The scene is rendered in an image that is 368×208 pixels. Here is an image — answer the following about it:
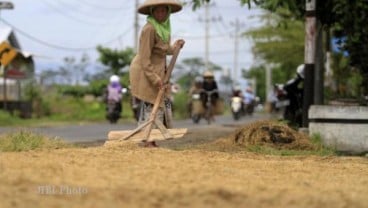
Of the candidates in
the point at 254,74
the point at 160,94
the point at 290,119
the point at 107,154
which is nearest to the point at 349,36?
the point at 290,119

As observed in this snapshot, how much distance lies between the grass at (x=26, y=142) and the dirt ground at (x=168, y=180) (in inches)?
16.1

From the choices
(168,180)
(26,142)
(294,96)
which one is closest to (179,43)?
(26,142)

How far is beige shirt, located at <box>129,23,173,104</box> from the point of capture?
8461 mm

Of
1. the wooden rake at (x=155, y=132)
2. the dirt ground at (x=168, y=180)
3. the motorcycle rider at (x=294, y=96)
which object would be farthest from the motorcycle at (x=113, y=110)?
the dirt ground at (x=168, y=180)

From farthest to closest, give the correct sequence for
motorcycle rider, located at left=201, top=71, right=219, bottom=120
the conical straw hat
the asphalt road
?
1. motorcycle rider, located at left=201, top=71, right=219, bottom=120
2. the asphalt road
3. the conical straw hat

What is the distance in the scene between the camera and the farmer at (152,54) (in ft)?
27.8

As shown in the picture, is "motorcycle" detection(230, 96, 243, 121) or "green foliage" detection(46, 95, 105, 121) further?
"green foliage" detection(46, 95, 105, 121)

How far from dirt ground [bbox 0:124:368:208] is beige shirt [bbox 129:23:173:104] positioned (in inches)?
39.6

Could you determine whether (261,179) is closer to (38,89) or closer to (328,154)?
(328,154)

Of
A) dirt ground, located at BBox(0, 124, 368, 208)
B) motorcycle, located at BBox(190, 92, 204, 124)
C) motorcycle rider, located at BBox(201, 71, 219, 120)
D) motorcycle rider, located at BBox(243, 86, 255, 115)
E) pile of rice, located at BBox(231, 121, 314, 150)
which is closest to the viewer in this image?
dirt ground, located at BBox(0, 124, 368, 208)

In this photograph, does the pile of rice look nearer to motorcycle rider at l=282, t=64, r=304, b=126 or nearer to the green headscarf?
the green headscarf

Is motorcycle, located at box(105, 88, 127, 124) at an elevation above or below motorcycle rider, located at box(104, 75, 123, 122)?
below

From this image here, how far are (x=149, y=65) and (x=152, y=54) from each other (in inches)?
10.7

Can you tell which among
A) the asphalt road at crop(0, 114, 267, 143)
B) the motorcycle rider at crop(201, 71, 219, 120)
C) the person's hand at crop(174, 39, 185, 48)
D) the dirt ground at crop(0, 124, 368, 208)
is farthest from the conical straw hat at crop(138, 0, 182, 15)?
the motorcycle rider at crop(201, 71, 219, 120)
